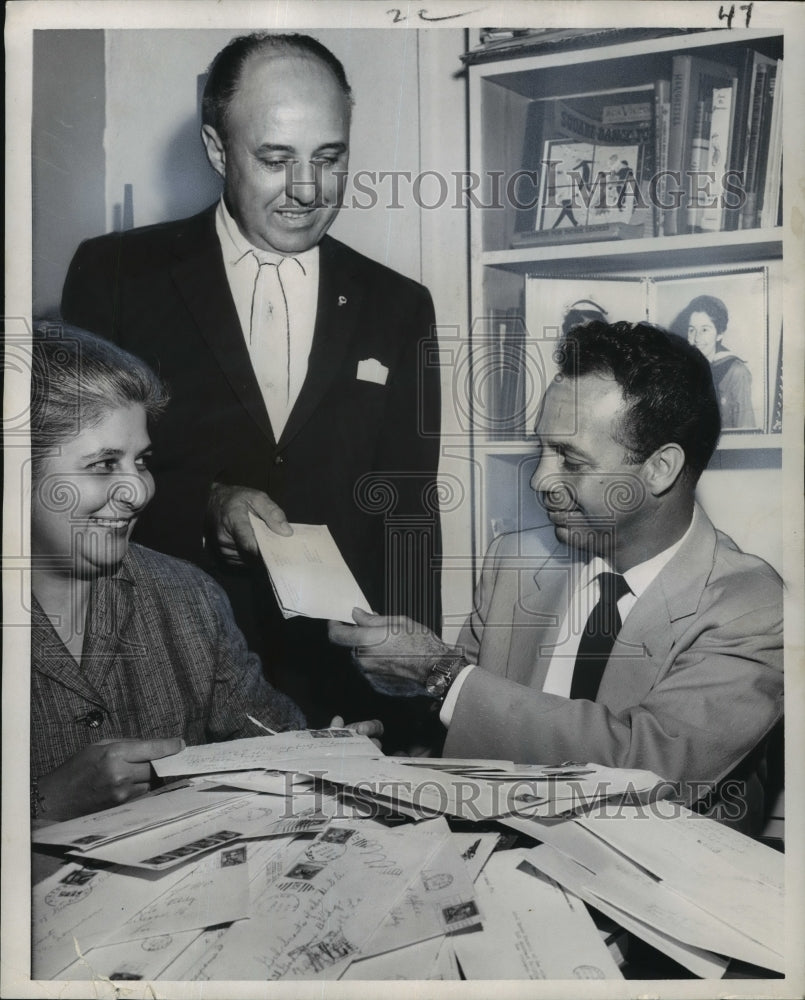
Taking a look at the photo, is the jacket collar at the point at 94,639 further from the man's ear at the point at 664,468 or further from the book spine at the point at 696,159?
the book spine at the point at 696,159

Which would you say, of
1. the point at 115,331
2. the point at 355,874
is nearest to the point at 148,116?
the point at 115,331

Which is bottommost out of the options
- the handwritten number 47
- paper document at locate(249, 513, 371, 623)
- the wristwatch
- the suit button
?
the suit button

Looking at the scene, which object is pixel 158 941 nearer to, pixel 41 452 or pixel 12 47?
pixel 41 452

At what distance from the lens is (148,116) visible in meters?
1.79

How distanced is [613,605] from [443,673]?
321 mm

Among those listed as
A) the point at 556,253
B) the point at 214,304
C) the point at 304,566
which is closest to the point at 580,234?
the point at 556,253

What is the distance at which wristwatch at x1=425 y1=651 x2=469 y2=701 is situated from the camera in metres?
1.79

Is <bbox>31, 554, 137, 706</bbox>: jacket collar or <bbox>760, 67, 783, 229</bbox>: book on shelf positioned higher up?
<bbox>760, 67, 783, 229</bbox>: book on shelf

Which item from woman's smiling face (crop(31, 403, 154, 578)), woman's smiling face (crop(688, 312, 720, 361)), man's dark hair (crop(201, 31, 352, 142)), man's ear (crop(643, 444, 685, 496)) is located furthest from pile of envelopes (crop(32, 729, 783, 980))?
man's dark hair (crop(201, 31, 352, 142))

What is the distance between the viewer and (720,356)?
70.2 inches

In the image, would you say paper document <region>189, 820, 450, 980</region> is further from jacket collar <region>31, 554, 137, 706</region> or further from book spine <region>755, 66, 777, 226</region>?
book spine <region>755, 66, 777, 226</region>

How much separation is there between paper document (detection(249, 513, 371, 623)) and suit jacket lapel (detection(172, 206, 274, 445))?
18 centimetres

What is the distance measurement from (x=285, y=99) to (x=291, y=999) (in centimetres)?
154

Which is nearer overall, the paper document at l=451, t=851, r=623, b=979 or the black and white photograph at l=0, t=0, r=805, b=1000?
the paper document at l=451, t=851, r=623, b=979
